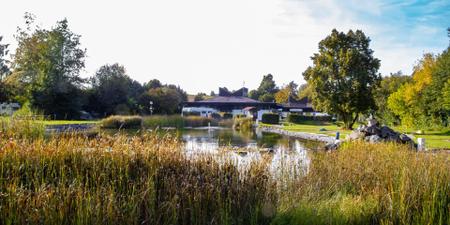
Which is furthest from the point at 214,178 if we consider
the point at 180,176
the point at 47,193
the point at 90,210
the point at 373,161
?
the point at 373,161

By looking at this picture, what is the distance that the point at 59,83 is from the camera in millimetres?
26844

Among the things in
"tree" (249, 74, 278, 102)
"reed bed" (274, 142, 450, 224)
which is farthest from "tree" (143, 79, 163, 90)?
"reed bed" (274, 142, 450, 224)

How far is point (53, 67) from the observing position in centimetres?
2738

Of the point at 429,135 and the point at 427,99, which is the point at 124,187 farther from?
the point at 427,99

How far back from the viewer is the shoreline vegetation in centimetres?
276

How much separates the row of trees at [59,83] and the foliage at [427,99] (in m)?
20.3

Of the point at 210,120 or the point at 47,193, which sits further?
the point at 210,120

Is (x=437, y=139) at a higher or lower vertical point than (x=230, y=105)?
lower

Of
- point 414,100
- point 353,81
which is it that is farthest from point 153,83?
point 414,100

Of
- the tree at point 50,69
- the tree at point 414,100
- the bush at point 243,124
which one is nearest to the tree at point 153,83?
the tree at point 50,69

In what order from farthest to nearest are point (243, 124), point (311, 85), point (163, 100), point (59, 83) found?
1. point (163, 100)
2. point (59, 83)
3. point (243, 124)
4. point (311, 85)

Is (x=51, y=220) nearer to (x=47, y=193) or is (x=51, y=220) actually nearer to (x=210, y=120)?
(x=47, y=193)

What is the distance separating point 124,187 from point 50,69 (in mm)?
27122

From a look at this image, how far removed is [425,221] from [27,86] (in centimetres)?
2822
